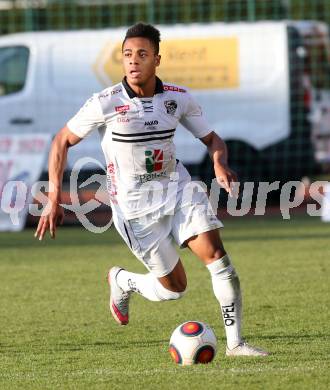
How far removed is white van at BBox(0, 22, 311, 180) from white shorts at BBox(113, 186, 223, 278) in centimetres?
1103

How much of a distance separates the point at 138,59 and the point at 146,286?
5.68 feet

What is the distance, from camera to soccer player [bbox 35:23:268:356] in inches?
287

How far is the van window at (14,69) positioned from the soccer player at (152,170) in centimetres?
1189

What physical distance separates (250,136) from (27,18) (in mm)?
6420

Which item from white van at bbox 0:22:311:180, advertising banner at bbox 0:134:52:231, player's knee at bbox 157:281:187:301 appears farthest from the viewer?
white van at bbox 0:22:311:180

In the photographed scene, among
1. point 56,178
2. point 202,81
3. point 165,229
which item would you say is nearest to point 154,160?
point 165,229

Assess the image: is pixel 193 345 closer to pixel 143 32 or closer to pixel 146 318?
pixel 143 32

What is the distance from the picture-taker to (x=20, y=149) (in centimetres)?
1789

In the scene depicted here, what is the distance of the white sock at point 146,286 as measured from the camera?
7988 millimetres

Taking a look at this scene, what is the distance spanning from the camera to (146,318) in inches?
365

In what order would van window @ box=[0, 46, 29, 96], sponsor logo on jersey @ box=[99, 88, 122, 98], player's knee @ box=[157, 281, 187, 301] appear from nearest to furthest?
sponsor logo on jersey @ box=[99, 88, 122, 98]
player's knee @ box=[157, 281, 187, 301]
van window @ box=[0, 46, 29, 96]

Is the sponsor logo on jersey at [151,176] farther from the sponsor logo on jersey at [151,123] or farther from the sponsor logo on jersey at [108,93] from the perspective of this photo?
the sponsor logo on jersey at [108,93]

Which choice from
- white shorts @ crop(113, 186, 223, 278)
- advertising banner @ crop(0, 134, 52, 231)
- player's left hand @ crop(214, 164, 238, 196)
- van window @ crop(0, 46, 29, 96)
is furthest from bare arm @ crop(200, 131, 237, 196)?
van window @ crop(0, 46, 29, 96)

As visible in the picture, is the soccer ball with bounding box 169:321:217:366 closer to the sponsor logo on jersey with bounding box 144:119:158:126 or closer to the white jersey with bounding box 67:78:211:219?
the white jersey with bounding box 67:78:211:219
